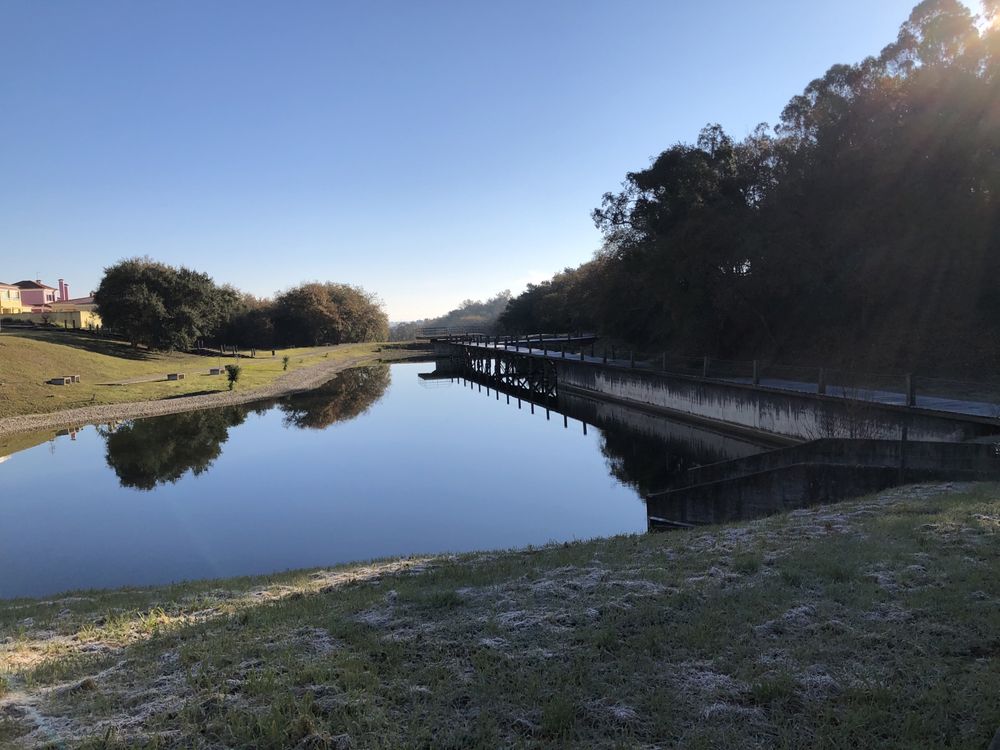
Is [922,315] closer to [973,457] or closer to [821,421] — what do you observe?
[821,421]

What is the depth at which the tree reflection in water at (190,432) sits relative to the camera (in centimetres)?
1856

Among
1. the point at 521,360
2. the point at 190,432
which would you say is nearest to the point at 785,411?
the point at 190,432

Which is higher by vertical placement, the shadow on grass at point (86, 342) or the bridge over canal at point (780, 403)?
the shadow on grass at point (86, 342)

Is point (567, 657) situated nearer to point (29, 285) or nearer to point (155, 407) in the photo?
point (155, 407)

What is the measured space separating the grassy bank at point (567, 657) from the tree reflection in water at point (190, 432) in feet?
44.2

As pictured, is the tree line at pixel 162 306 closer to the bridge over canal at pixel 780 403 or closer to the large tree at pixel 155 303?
the large tree at pixel 155 303

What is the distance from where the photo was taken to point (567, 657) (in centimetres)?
388

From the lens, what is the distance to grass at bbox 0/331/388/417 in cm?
2809

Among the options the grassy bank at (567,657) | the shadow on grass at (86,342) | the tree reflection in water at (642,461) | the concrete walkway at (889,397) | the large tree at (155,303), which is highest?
the large tree at (155,303)

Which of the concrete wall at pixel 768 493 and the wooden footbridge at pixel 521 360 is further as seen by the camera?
the wooden footbridge at pixel 521 360

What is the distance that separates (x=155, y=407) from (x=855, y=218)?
3152 centimetres

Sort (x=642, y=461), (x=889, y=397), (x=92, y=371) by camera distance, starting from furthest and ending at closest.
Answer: (x=92, y=371)
(x=642, y=461)
(x=889, y=397)

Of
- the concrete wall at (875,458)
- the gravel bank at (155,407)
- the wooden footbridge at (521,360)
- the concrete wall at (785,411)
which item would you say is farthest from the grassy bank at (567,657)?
the wooden footbridge at (521,360)

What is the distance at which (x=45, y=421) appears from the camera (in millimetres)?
25266
